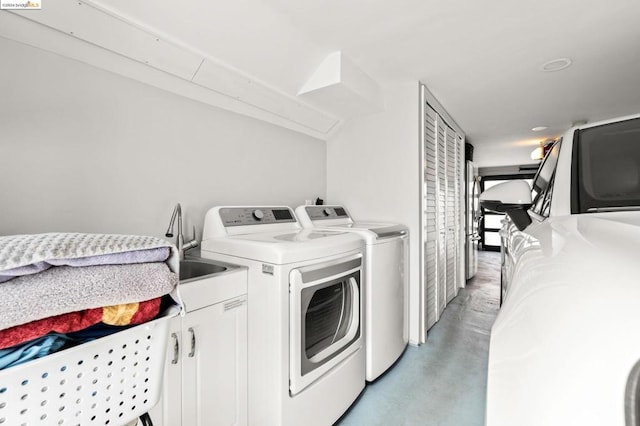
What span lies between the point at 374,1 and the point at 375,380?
8.18ft

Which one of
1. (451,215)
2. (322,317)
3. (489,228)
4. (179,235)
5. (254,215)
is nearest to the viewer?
(322,317)

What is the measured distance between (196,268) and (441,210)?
8.71ft

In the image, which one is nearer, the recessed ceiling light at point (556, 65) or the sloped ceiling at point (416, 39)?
the sloped ceiling at point (416, 39)

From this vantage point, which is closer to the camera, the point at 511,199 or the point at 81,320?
the point at 81,320

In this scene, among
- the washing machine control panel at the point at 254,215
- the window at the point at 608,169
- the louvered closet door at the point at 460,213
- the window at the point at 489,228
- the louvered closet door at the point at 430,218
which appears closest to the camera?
the window at the point at 608,169

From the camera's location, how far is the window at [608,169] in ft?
3.30

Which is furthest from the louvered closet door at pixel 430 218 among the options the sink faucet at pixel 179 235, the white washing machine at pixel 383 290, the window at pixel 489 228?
the window at pixel 489 228

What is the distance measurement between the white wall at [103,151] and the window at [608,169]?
203 cm

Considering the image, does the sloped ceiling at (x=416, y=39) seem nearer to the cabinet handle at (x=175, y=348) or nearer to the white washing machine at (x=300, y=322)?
the white washing machine at (x=300, y=322)

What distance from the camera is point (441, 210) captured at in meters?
3.19

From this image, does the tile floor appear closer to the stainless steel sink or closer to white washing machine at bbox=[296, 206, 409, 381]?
white washing machine at bbox=[296, 206, 409, 381]

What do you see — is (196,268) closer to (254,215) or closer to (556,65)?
(254,215)

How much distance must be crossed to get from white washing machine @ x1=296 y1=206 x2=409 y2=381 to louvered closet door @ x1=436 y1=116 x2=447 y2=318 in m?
0.86

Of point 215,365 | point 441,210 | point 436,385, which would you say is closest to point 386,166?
point 441,210
